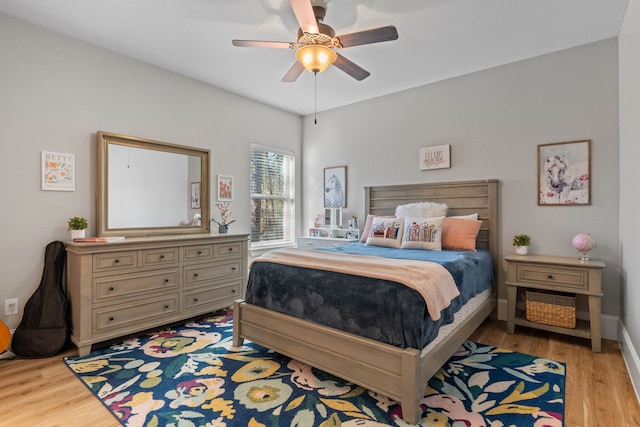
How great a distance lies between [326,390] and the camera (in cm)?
208

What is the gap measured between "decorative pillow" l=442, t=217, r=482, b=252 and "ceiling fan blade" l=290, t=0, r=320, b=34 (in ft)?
7.55

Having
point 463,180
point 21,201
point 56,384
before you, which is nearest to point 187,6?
point 21,201

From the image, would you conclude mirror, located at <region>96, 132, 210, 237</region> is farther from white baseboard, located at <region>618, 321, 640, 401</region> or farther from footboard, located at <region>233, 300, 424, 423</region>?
white baseboard, located at <region>618, 321, 640, 401</region>

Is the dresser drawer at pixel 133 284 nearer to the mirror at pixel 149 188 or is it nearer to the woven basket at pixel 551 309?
the mirror at pixel 149 188

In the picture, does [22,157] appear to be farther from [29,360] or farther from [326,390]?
[326,390]

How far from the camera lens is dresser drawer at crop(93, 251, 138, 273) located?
266 centimetres

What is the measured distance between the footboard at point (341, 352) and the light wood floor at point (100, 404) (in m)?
0.92

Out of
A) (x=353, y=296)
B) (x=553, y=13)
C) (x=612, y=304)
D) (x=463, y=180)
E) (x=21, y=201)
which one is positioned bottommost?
(x=612, y=304)

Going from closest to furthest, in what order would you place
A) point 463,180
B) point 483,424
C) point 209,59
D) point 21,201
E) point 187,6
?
point 483,424 → point 187,6 → point 21,201 → point 209,59 → point 463,180

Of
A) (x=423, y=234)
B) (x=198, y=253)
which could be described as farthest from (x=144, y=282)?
(x=423, y=234)

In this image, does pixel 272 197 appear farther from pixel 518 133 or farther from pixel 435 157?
pixel 518 133

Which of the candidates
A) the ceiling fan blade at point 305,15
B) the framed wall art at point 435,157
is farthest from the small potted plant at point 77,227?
the framed wall art at point 435,157

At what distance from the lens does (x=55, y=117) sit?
2.80 m

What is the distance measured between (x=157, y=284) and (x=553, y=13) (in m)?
4.08
